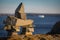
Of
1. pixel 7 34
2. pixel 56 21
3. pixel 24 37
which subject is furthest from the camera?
pixel 56 21

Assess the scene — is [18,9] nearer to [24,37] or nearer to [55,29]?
[24,37]

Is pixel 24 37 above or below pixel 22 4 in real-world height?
below

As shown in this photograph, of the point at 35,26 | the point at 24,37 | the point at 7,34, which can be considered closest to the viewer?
the point at 24,37

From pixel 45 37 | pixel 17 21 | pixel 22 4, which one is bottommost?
pixel 45 37

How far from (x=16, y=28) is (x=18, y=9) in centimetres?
29

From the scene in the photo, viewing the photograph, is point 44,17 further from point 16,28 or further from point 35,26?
point 16,28

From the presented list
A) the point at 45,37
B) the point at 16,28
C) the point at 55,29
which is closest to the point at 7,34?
the point at 16,28

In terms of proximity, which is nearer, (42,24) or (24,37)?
(24,37)

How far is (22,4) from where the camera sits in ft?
8.31

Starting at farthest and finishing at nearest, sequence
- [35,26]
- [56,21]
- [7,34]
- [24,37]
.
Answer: [56,21] → [35,26] → [7,34] → [24,37]

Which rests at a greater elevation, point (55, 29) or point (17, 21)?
point (17, 21)

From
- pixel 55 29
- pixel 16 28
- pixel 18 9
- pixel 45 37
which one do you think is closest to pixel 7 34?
pixel 16 28

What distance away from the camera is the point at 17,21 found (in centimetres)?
232

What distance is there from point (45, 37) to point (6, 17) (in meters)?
0.61
